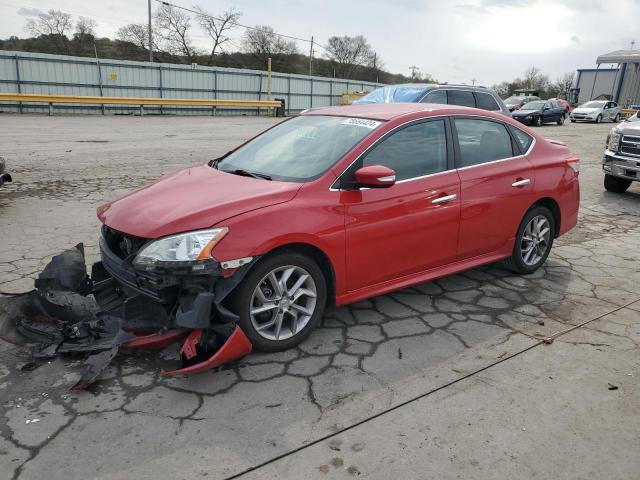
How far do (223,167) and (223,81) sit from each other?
2855cm

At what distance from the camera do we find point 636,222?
296 inches

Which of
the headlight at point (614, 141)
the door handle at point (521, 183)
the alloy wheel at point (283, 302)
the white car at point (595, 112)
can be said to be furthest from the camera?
the white car at point (595, 112)

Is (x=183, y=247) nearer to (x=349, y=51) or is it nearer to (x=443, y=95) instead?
(x=443, y=95)

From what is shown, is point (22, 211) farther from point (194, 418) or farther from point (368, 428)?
point (368, 428)

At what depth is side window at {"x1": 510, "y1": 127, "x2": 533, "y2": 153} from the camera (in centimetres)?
481

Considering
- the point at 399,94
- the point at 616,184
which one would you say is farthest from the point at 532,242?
the point at 399,94

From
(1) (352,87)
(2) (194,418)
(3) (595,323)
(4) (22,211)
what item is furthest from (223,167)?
(1) (352,87)

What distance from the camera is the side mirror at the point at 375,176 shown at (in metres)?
3.41

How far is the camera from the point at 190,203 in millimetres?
3318

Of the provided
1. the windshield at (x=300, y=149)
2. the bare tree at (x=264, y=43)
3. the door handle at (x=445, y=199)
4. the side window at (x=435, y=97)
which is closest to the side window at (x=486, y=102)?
the side window at (x=435, y=97)

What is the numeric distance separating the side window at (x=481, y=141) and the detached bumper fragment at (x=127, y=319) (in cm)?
232

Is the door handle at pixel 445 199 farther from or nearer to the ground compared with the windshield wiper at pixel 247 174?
nearer to the ground

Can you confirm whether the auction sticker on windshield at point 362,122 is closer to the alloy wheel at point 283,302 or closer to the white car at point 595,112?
the alloy wheel at point 283,302

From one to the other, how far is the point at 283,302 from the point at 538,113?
2744 centimetres
